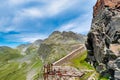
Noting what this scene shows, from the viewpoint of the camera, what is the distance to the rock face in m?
38.7

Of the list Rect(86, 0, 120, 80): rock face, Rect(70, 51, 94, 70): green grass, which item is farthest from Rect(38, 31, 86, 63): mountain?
Rect(86, 0, 120, 80): rock face

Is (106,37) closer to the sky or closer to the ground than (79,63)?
closer to the sky

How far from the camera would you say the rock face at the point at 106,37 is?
127 ft

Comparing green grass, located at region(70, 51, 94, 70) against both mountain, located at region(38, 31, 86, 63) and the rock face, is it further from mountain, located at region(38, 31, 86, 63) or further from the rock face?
mountain, located at region(38, 31, 86, 63)

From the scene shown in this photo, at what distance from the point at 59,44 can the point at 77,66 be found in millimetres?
113560

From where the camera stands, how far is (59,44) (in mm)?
169625

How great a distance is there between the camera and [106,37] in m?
45.5

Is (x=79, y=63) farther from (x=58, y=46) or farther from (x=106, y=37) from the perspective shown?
(x=58, y=46)

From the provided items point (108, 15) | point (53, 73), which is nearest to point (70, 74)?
point (53, 73)

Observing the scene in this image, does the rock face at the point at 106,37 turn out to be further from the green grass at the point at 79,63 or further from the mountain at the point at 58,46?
the mountain at the point at 58,46

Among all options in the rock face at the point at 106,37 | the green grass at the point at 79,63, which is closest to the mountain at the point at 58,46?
the green grass at the point at 79,63

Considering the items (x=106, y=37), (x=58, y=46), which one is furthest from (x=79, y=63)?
(x=58, y=46)

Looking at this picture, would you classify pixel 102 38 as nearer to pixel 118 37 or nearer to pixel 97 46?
pixel 97 46

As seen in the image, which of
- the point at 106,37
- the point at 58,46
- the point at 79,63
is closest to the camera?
the point at 106,37
